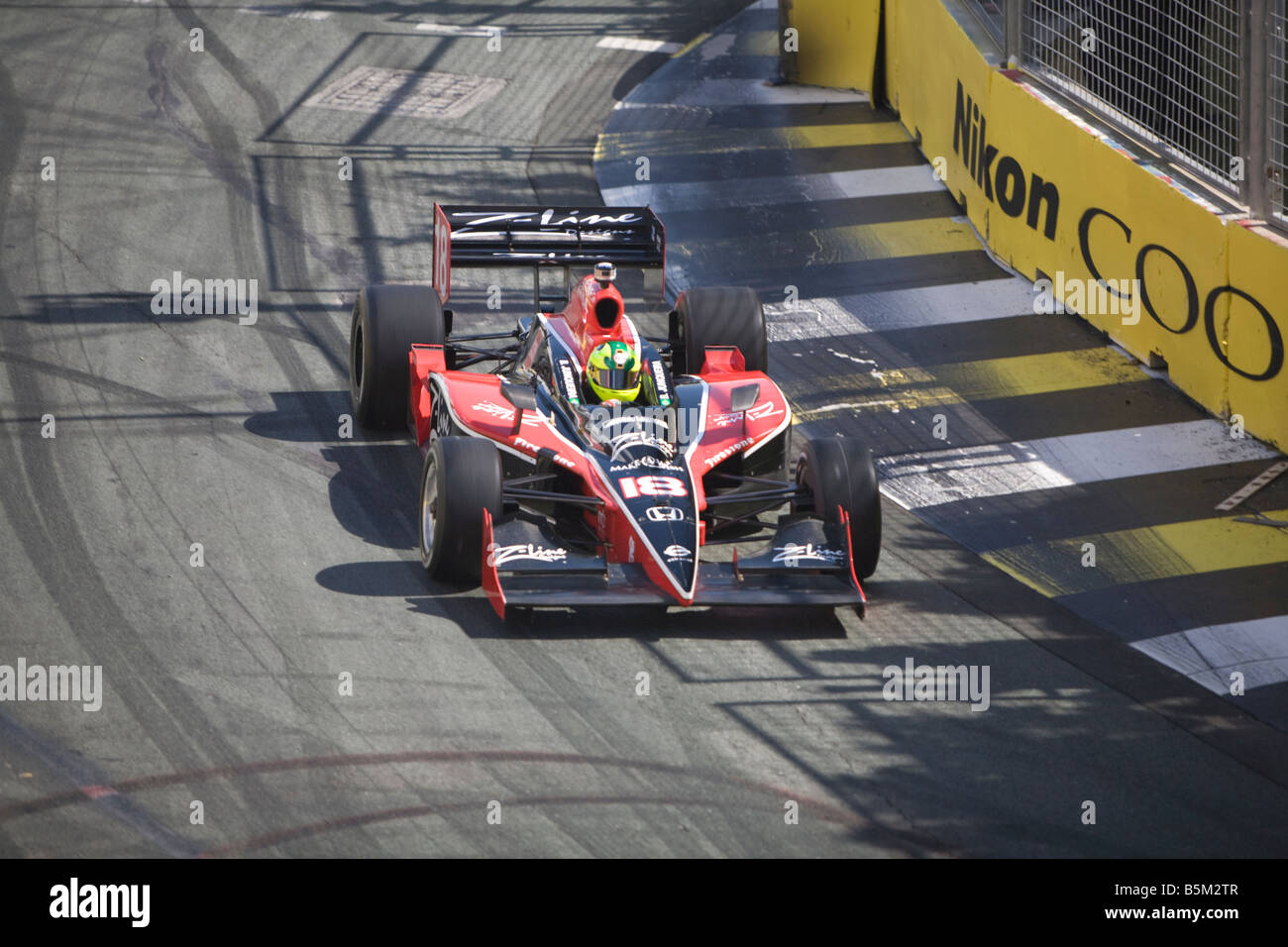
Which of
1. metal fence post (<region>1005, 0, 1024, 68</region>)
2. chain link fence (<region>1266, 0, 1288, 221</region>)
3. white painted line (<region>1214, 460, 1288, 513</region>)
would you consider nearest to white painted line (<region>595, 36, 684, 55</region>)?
metal fence post (<region>1005, 0, 1024, 68</region>)

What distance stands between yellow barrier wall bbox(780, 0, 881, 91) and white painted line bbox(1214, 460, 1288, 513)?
28.6ft

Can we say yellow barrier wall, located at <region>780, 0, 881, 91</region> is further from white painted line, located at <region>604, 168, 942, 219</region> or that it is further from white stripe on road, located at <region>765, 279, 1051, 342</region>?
white stripe on road, located at <region>765, 279, 1051, 342</region>

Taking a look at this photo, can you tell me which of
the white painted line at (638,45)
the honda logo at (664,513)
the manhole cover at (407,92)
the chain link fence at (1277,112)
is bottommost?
the honda logo at (664,513)

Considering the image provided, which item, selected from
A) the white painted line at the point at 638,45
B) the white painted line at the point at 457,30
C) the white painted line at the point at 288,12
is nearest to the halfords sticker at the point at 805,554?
the white painted line at the point at 638,45

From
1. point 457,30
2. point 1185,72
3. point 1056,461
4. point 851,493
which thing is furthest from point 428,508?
point 457,30

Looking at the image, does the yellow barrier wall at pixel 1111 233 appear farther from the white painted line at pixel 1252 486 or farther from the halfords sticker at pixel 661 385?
the halfords sticker at pixel 661 385

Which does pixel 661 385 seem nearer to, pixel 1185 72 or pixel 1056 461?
pixel 1056 461

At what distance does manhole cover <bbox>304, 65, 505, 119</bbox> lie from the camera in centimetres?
1923

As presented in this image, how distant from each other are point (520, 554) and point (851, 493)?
2.02 m

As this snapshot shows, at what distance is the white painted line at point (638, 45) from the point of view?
21516mm

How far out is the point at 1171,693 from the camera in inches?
372

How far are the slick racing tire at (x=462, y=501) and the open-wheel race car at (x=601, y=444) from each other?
0.01 m

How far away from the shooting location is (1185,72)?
521 inches
